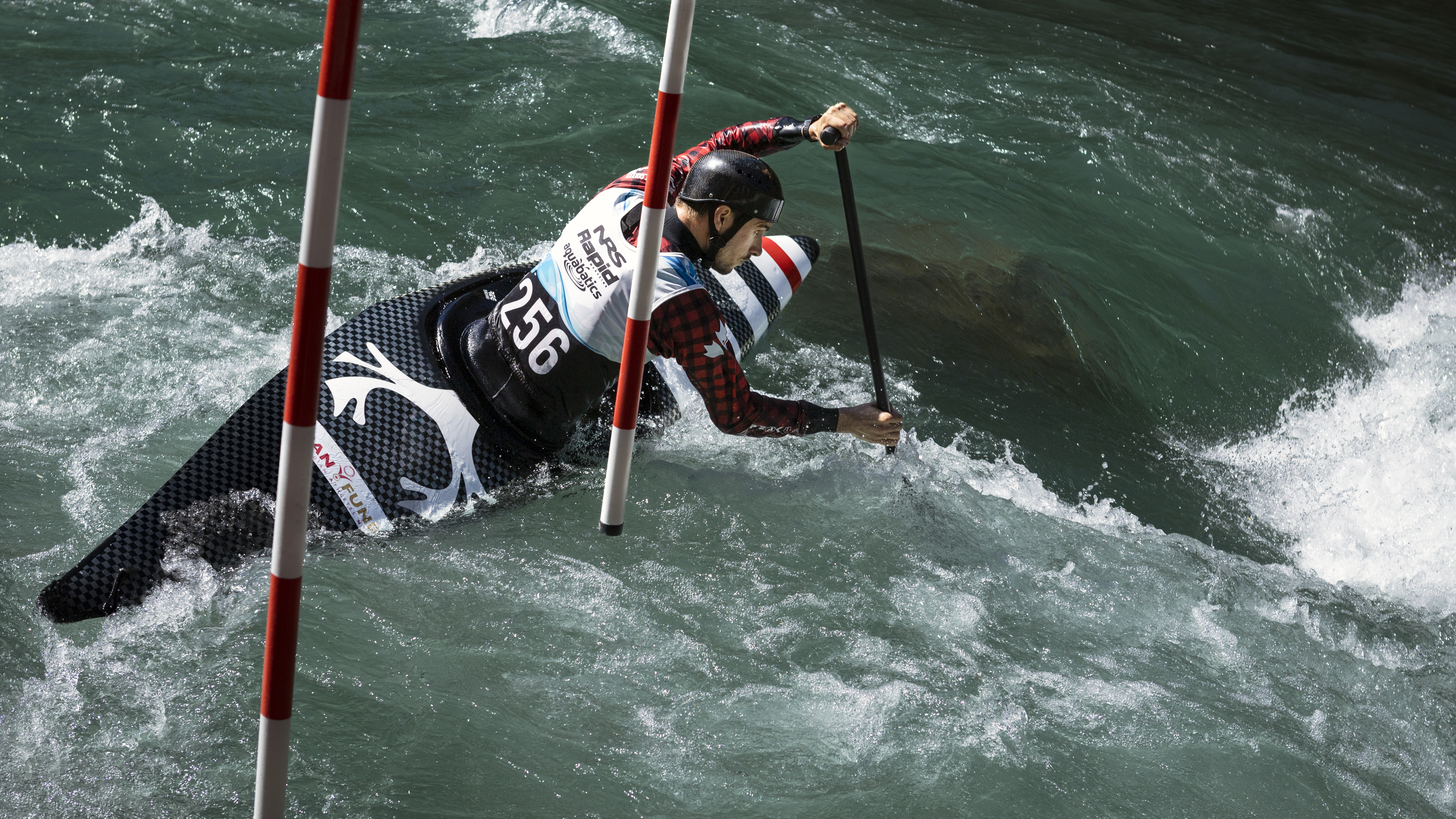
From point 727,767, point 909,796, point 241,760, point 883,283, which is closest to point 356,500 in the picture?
Answer: point 241,760

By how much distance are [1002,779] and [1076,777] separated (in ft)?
0.72

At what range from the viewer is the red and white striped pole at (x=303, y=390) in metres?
1.48

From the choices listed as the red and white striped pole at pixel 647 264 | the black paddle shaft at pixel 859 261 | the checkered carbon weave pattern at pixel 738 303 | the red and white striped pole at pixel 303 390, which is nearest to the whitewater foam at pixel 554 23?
the checkered carbon weave pattern at pixel 738 303

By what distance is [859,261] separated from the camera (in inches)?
153

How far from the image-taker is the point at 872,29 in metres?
8.66

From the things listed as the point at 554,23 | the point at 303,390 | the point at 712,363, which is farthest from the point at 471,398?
the point at 554,23

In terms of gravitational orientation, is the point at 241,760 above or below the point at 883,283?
below

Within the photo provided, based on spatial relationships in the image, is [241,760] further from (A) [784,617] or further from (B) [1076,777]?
(B) [1076,777]

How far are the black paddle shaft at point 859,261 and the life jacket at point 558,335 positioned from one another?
69 cm

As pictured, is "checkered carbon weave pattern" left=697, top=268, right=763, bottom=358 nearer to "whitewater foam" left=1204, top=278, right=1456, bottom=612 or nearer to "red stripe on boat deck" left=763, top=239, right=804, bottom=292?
"red stripe on boat deck" left=763, top=239, right=804, bottom=292

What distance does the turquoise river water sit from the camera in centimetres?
283

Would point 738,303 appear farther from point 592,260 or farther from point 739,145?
point 592,260

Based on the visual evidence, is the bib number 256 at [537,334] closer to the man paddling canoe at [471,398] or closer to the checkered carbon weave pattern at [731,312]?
the man paddling canoe at [471,398]

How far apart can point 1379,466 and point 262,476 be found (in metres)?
4.77
